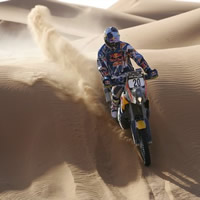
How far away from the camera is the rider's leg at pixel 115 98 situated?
22.3 feet

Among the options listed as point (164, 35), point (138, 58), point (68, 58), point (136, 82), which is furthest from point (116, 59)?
point (164, 35)

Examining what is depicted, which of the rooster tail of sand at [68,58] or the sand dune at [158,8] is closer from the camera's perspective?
the rooster tail of sand at [68,58]

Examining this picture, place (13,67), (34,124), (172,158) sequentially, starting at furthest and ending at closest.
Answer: (13,67)
(34,124)
(172,158)

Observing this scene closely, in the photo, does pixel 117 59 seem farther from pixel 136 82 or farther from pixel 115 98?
pixel 136 82

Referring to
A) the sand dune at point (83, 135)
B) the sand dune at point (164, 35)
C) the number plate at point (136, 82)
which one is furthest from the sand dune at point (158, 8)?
the number plate at point (136, 82)

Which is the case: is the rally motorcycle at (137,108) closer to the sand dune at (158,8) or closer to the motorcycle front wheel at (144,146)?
the motorcycle front wheel at (144,146)

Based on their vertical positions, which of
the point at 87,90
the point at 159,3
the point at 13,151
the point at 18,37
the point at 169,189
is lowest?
the point at 169,189

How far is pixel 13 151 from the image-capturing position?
653 cm

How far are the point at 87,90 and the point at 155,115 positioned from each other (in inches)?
56.0

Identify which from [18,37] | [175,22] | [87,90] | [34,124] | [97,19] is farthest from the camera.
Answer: [97,19]

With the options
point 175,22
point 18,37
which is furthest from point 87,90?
point 18,37

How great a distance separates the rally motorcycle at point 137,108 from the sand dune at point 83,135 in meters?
0.28

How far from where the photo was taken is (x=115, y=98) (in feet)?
22.6

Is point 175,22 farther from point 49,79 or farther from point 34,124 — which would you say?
point 34,124
